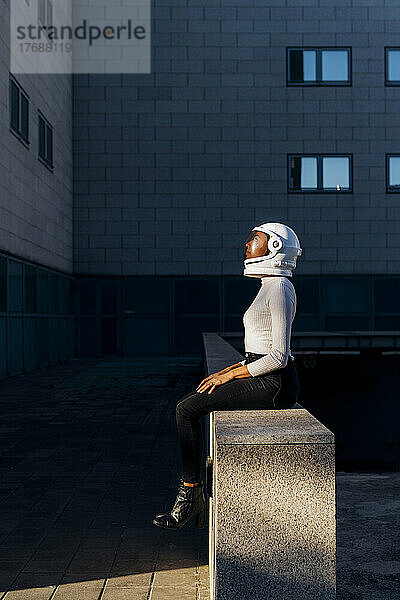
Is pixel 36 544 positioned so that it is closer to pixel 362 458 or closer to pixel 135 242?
pixel 362 458

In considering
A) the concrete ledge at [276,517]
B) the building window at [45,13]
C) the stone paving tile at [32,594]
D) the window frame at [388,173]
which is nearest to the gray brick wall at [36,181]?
the building window at [45,13]

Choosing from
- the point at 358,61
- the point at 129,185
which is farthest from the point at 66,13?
the point at 358,61

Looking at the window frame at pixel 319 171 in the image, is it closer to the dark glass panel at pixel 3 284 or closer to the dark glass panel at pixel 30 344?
the dark glass panel at pixel 30 344

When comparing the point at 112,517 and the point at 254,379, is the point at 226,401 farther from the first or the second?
the point at 112,517

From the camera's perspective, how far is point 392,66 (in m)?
29.1

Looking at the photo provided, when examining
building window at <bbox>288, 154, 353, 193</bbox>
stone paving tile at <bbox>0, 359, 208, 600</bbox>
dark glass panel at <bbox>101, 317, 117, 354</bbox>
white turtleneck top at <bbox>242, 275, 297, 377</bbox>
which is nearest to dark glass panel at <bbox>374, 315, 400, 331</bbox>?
building window at <bbox>288, 154, 353, 193</bbox>

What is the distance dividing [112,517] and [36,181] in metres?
17.6

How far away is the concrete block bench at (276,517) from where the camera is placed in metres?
3.50

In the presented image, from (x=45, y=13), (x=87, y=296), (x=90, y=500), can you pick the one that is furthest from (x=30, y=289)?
(x=90, y=500)

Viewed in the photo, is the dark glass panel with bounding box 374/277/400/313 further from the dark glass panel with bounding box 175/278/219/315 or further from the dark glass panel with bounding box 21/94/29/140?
the dark glass panel with bounding box 21/94/29/140

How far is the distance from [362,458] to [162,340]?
936 cm

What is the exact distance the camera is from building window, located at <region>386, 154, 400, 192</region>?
2917cm

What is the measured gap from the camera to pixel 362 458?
21.8 m

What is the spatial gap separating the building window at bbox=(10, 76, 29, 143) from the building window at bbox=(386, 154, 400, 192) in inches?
529
